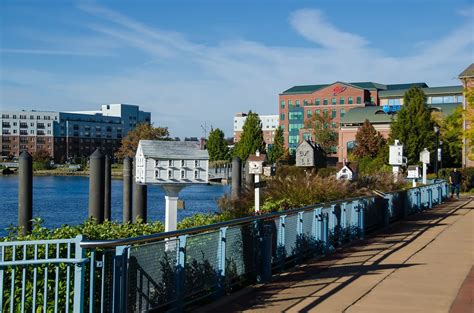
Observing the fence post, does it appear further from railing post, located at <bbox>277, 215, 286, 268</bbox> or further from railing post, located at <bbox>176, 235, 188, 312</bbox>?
railing post, located at <bbox>277, 215, 286, 268</bbox>

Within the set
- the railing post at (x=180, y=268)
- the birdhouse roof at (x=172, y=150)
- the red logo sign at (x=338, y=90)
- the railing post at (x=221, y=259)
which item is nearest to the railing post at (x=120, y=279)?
the railing post at (x=180, y=268)

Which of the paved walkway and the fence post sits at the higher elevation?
the fence post

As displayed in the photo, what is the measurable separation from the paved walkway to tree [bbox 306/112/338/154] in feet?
301

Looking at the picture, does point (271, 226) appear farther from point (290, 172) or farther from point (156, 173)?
point (290, 172)

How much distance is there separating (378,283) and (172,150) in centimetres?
384

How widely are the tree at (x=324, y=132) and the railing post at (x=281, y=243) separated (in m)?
95.5

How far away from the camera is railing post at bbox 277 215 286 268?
1147 centimetres

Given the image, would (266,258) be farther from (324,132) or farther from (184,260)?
(324,132)

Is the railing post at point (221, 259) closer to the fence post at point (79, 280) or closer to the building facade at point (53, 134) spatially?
the fence post at point (79, 280)

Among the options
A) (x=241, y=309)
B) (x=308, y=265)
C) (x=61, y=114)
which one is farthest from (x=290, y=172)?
(x=61, y=114)

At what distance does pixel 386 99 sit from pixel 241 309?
12298 centimetres

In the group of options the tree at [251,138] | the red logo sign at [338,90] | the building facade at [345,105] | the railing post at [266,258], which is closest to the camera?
the railing post at [266,258]

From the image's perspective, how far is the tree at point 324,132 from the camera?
108 m

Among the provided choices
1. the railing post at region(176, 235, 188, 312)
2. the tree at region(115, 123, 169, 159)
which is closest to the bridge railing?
the railing post at region(176, 235, 188, 312)
